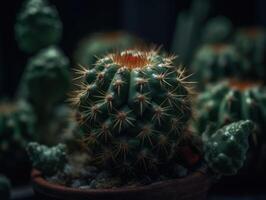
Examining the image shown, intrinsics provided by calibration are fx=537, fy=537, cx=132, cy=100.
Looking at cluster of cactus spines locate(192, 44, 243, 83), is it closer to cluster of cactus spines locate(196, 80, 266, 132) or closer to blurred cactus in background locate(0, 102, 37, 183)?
cluster of cactus spines locate(196, 80, 266, 132)

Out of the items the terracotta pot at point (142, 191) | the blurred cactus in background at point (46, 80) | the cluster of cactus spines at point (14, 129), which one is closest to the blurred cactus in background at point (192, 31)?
the blurred cactus in background at point (46, 80)

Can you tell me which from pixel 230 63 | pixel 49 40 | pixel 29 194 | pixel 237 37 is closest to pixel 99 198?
pixel 29 194

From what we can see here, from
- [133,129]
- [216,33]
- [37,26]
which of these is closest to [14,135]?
[37,26]

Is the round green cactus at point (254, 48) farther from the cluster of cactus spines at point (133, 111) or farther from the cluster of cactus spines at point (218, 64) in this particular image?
the cluster of cactus spines at point (133, 111)

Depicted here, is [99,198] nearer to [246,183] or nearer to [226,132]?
[226,132]

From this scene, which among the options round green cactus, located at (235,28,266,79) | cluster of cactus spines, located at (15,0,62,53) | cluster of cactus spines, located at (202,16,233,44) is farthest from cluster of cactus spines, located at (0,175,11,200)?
cluster of cactus spines, located at (202,16,233,44)

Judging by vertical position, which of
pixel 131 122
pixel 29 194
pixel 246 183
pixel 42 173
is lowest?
pixel 29 194
